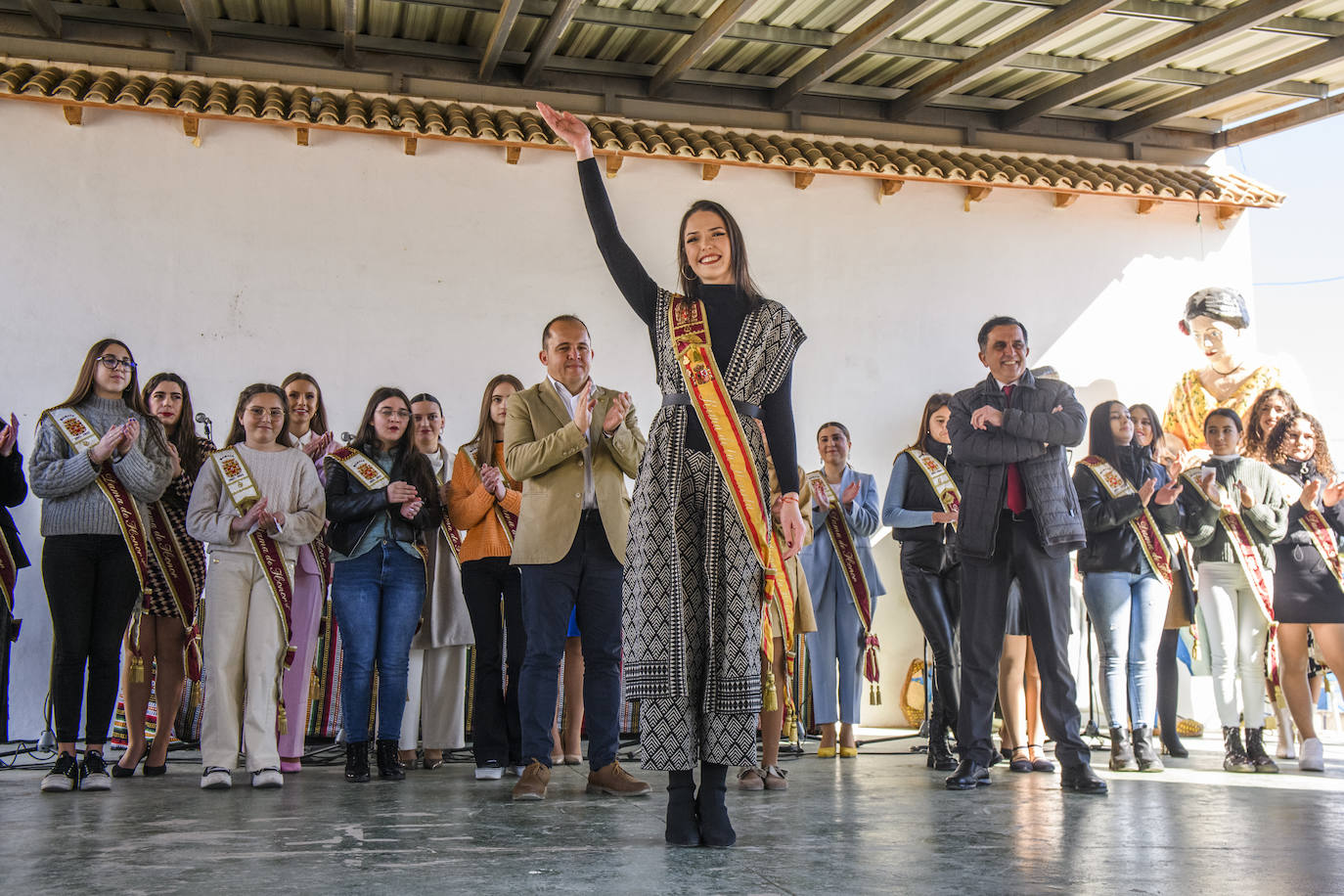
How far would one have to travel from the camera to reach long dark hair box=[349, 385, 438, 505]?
4676 mm

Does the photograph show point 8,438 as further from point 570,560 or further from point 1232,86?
point 1232,86

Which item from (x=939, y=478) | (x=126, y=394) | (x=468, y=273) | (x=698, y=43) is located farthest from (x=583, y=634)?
(x=698, y=43)

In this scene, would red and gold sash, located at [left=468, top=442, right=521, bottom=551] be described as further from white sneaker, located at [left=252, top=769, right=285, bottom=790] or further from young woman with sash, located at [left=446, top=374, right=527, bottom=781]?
white sneaker, located at [left=252, top=769, right=285, bottom=790]

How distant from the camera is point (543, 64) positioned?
7.23 m

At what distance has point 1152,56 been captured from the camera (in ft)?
23.3

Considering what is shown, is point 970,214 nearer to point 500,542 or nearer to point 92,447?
point 500,542

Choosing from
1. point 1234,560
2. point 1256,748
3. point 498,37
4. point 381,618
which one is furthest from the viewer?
point 498,37

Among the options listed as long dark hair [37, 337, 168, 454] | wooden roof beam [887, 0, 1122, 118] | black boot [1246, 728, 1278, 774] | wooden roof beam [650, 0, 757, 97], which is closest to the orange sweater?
long dark hair [37, 337, 168, 454]

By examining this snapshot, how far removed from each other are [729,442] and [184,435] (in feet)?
9.59

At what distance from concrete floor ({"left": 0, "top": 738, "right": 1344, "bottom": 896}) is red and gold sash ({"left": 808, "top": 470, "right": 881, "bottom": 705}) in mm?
1428

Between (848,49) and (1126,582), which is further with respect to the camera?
(848,49)

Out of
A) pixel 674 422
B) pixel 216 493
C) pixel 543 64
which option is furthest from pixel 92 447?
pixel 543 64

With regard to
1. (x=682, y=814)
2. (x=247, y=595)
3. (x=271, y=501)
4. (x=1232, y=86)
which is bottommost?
(x=682, y=814)

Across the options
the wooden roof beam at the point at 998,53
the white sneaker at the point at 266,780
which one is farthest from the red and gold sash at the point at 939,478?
the white sneaker at the point at 266,780
